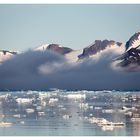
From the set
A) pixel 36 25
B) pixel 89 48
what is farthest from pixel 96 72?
pixel 36 25

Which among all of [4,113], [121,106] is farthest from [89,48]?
[4,113]

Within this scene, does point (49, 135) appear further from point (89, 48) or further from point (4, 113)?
point (89, 48)

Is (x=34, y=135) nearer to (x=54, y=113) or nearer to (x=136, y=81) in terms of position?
(x=54, y=113)

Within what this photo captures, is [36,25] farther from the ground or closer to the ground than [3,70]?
farther from the ground

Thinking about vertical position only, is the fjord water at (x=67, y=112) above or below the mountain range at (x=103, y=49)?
below

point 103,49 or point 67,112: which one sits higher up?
point 103,49

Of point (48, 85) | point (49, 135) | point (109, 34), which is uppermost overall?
point (109, 34)

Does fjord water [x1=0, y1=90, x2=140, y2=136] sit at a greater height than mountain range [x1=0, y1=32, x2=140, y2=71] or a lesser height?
lesser
